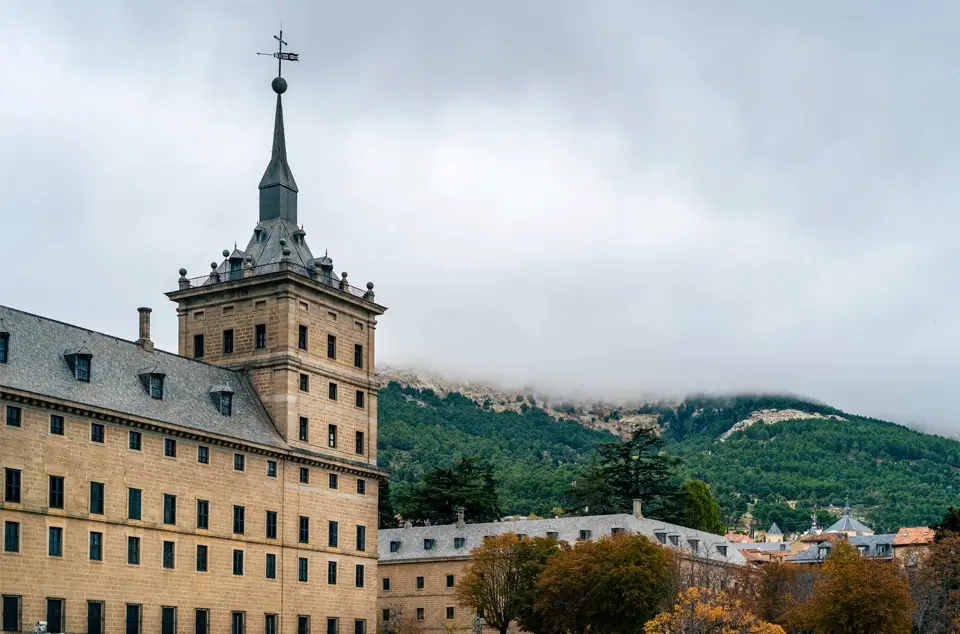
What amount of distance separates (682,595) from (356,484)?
1917 centimetres

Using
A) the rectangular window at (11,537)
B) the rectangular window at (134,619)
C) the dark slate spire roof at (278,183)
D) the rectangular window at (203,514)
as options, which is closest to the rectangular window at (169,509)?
the rectangular window at (203,514)

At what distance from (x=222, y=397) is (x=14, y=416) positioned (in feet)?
49.6

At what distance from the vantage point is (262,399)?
276 ft

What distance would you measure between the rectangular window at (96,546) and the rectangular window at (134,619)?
118 inches

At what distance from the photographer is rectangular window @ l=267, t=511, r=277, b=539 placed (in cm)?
8094

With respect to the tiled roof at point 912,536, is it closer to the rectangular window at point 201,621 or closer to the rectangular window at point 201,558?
the rectangular window at point 201,621

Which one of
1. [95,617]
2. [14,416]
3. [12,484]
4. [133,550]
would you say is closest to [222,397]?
[133,550]

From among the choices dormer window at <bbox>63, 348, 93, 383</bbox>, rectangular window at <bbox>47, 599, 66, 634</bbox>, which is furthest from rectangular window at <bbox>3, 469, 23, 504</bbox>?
dormer window at <bbox>63, 348, 93, 383</bbox>

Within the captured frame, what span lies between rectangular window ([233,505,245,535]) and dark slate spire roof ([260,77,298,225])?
66.2ft

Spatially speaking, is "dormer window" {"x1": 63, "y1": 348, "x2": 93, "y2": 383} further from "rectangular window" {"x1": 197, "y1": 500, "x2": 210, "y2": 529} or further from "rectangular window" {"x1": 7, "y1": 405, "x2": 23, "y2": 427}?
"rectangular window" {"x1": 197, "y1": 500, "x2": 210, "y2": 529}

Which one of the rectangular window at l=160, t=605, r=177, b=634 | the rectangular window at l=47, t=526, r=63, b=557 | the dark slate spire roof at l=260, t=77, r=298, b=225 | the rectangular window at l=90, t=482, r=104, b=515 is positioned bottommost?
the rectangular window at l=160, t=605, r=177, b=634

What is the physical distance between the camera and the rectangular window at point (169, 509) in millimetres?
74188

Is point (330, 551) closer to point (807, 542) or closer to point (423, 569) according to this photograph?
point (423, 569)

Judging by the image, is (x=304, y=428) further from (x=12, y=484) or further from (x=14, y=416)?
(x=12, y=484)
